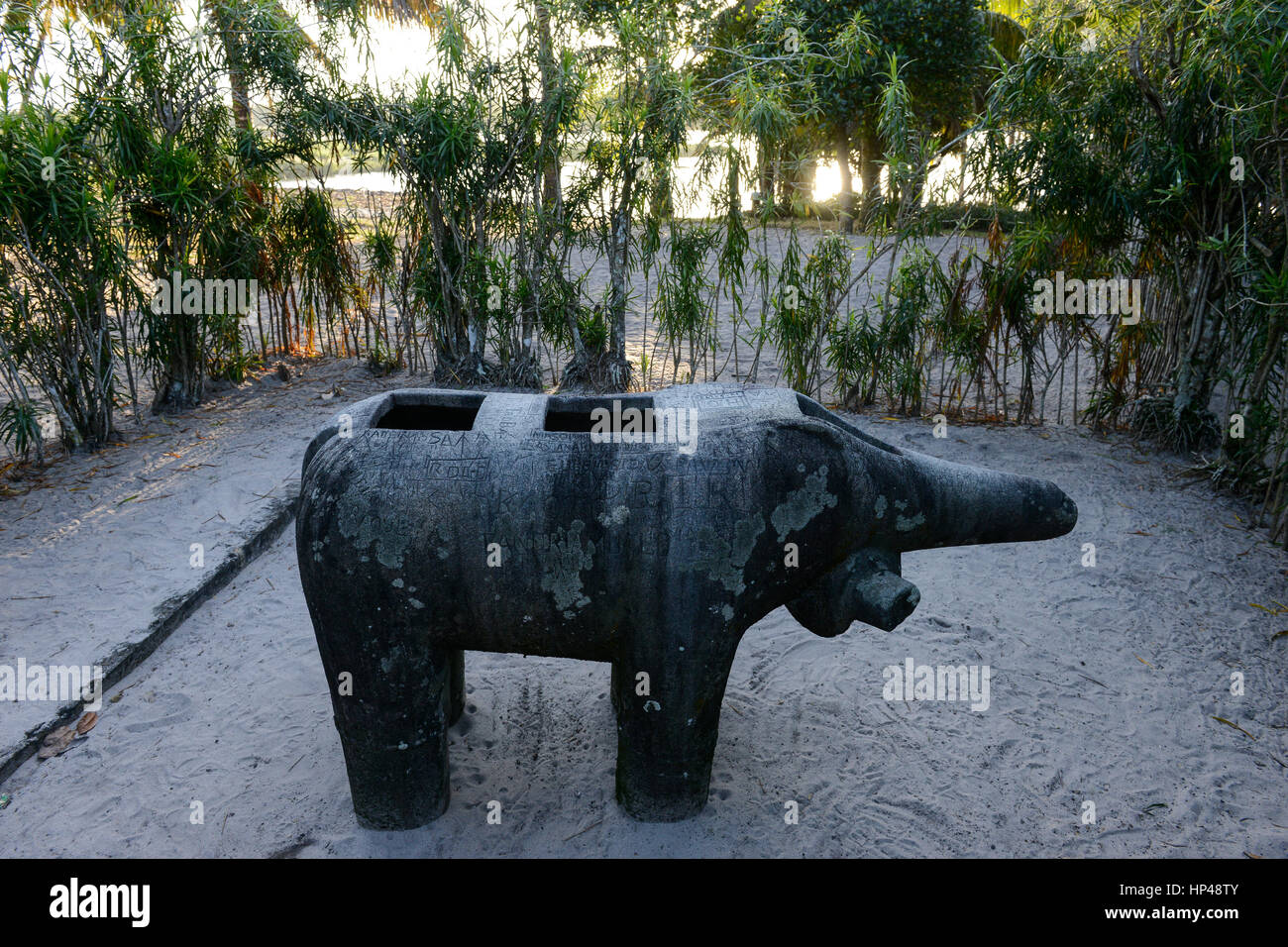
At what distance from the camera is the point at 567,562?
2.44 metres

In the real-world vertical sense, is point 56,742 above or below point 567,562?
below

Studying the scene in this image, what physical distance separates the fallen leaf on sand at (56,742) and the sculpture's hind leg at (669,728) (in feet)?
7.02

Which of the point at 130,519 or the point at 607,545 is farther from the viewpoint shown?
the point at 130,519

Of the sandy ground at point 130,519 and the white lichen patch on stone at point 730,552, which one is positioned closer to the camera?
the white lichen patch on stone at point 730,552

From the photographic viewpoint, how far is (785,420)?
2.52 meters

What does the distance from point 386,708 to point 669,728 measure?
821 mm

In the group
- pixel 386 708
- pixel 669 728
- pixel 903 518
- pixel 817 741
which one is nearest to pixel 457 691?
pixel 386 708

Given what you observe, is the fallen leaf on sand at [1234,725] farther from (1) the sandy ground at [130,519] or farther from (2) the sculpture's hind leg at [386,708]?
(1) the sandy ground at [130,519]

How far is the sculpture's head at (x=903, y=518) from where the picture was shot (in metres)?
2.58

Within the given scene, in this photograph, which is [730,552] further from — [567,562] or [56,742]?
[56,742]

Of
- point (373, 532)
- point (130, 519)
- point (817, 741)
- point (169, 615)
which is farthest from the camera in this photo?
point (130, 519)

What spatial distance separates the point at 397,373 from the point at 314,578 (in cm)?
582

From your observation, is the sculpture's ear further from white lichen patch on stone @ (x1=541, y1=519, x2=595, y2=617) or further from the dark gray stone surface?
white lichen patch on stone @ (x1=541, y1=519, x2=595, y2=617)

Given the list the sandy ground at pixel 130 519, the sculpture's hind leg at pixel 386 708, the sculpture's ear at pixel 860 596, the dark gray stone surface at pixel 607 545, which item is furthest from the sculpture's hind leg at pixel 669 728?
the sandy ground at pixel 130 519
